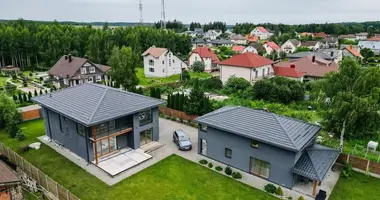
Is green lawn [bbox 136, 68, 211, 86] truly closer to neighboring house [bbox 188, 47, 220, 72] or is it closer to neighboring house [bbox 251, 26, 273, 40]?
neighboring house [bbox 188, 47, 220, 72]

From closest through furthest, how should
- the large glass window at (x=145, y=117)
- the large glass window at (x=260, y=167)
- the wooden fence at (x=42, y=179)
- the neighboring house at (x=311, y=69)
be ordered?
1. the wooden fence at (x=42, y=179)
2. the large glass window at (x=260, y=167)
3. the large glass window at (x=145, y=117)
4. the neighboring house at (x=311, y=69)

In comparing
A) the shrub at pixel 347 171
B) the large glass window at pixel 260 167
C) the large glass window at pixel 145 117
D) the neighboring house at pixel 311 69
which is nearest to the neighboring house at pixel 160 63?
the neighboring house at pixel 311 69

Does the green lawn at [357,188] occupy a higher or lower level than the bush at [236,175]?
lower

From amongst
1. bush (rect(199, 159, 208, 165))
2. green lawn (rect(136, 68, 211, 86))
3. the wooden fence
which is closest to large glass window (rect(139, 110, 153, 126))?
bush (rect(199, 159, 208, 165))

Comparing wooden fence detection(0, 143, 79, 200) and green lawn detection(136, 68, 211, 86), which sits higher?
green lawn detection(136, 68, 211, 86)

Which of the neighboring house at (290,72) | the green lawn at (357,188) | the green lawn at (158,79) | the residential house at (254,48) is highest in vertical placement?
the residential house at (254,48)

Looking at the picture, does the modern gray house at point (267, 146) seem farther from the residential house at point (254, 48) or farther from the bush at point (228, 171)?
Answer: the residential house at point (254, 48)

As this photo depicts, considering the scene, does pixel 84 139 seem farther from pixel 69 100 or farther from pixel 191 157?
pixel 191 157
